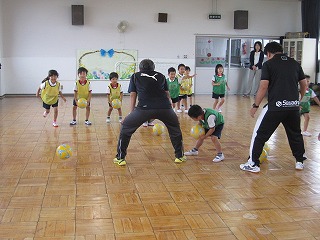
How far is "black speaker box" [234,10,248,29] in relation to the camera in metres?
13.8

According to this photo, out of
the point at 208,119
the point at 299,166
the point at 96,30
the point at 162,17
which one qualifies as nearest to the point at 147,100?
the point at 208,119

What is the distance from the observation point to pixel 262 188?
14.1 ft

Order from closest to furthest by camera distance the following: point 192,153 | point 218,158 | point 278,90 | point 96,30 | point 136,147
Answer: point 278,90 → point 218,158 → point 192,153 → point 136,147 → point 96,30

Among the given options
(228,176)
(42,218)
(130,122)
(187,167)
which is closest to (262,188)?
(228,176)

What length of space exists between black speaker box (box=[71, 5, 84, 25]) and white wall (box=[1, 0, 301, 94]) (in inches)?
11.6

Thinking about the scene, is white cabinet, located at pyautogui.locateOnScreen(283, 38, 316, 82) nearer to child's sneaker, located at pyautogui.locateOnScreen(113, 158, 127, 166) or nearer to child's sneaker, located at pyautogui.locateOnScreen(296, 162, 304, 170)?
child's sneaker, located at pyautogui.locateOnScreen(296, 162, 304, 170)

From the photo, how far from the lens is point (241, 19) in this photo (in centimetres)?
1389

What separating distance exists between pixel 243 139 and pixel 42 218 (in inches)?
169

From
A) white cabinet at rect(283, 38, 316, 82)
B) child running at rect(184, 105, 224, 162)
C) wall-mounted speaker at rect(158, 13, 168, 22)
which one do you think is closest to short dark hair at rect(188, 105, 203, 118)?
child running at rect(184, 105, 224, 162)

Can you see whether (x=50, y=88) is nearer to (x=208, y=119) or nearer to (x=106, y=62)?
(x=208, y=119)

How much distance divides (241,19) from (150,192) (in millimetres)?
11107

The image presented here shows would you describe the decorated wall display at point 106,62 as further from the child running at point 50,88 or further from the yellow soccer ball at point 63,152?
the yellow soccer ball at point 63,152

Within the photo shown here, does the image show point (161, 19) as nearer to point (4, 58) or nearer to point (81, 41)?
→ point (81, 41)

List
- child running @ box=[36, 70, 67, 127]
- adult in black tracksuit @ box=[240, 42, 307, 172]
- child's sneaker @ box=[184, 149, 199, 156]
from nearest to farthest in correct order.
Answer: adult in black tracksuit @ box=[240, 42, 307, 172], child's sneaker @ box=[184, 149, 199, 156], child running @ box=[36, 70, 67, 127]
